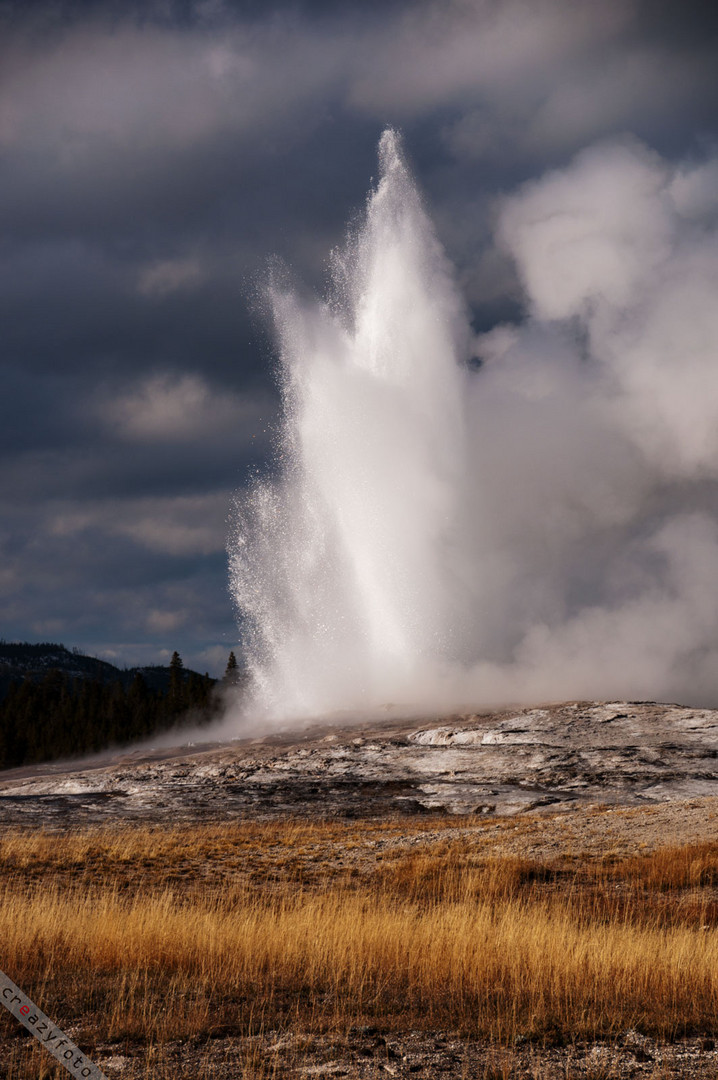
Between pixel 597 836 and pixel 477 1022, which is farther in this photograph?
pixel 597 836

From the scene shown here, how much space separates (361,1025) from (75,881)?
47.7ft

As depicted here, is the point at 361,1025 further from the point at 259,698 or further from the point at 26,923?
the point at 259,698

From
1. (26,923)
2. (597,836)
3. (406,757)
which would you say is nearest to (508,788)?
Answer: (406,757)

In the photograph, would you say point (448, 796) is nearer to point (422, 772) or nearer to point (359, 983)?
point (422, 772)

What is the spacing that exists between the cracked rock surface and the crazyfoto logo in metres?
26.4

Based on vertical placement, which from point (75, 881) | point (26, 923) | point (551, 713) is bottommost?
point (75, 881)

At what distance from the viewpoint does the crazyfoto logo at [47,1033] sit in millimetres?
5949

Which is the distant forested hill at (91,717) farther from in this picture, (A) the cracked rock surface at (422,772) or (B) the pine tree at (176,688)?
(A) the cracked rock surface at (422,772)

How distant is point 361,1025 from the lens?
24.2ft

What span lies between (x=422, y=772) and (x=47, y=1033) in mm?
40758

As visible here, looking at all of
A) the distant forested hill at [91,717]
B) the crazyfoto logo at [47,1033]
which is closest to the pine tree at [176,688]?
the distant forested hill at [91,717]

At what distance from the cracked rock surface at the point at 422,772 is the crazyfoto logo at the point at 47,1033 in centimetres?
2642

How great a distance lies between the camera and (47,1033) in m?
7.01

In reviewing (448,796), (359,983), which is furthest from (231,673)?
(359,983)
